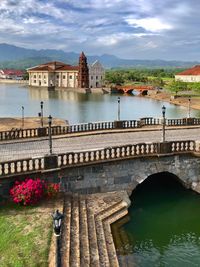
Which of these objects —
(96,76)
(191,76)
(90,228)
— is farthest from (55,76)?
(90,228)

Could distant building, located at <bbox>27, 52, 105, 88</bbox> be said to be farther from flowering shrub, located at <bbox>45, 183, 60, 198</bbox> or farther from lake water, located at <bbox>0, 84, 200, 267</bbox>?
flowering shrub, located at <bbox>45, 183, 60, 198</bbox>

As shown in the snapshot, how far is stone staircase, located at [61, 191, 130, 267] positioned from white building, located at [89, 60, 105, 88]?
14701cm

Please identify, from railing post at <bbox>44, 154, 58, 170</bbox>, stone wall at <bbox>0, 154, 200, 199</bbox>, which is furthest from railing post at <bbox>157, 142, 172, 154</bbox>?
railing post at <bbox>44, 154, 58, 170</bbox>

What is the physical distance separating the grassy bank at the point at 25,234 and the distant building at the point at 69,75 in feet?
453

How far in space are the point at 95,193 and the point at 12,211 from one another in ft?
19.5

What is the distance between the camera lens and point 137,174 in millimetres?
25484

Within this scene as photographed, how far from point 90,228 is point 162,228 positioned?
20.3 feet

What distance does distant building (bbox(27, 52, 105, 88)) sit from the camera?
6235 inches

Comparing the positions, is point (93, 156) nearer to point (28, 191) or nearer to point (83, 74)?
point (28, 191)

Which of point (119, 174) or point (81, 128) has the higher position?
point (81, 128)

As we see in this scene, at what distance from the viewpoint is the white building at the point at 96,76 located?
169750 millimetres

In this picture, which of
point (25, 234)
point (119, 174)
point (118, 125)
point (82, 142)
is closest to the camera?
point (25, 234)

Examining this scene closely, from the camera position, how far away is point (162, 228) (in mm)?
24000

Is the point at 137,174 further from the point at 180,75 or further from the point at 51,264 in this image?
the point at 180,75
